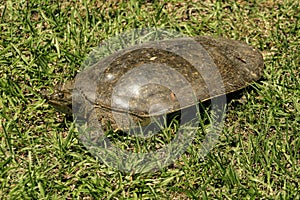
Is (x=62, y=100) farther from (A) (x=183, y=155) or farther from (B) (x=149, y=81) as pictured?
(A) (x=183, y=155)

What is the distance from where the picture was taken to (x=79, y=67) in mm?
4664

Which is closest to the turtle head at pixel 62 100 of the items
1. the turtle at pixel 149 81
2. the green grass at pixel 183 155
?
the turtle at pixel 149 81

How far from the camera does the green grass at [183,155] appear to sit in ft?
12.5

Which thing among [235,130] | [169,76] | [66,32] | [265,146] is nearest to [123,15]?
[66,32]

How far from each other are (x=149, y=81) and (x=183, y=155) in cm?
58

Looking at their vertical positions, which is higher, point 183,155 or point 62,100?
point 62,100

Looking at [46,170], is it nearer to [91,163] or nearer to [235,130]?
[91,163]

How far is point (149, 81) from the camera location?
4.07 meters

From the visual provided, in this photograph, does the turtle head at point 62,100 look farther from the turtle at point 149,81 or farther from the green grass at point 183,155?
the green grass at point 183,155

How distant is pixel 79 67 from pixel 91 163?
39.6 inches

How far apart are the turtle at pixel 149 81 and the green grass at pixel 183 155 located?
0.23 metres

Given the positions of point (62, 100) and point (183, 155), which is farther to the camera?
point (62, 100)

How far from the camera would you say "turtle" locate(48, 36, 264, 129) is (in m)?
4.04

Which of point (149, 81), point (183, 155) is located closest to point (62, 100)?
point (149, 81)
